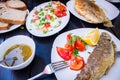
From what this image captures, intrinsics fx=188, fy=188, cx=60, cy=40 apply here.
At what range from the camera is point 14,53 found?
112 centimetres

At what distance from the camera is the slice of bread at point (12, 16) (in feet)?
4.62

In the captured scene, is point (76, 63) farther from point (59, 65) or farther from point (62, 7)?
point (62, 7)

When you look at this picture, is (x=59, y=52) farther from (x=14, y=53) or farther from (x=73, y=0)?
(x=73, y=0)

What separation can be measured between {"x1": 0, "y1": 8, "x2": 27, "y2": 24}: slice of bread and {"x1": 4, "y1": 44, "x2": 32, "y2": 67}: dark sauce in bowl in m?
0.30

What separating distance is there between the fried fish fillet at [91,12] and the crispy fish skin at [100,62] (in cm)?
27

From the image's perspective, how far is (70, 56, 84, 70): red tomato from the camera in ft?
3.43

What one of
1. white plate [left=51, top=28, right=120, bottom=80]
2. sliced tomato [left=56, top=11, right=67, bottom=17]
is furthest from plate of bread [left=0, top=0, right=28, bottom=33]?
white plate [left=51, top=28, right=120, bottom=80]

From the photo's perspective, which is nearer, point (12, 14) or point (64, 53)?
point (64, 53)

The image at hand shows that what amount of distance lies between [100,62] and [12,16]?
32.1 inches

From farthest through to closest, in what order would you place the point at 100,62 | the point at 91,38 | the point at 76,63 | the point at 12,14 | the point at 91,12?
1. the point at 12,14
2. the point at 91,12
3. the point at 91,38
4. the point at 76,63
5. the point at 100,62

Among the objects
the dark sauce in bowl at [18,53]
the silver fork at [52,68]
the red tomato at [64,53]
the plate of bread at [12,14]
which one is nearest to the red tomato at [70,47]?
the red tomato at [64,53]

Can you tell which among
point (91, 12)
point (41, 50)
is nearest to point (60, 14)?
point (91, 12)

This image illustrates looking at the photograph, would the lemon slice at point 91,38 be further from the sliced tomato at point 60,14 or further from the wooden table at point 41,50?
the sliced tomato at point 60,14

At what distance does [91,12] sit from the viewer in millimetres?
1388
